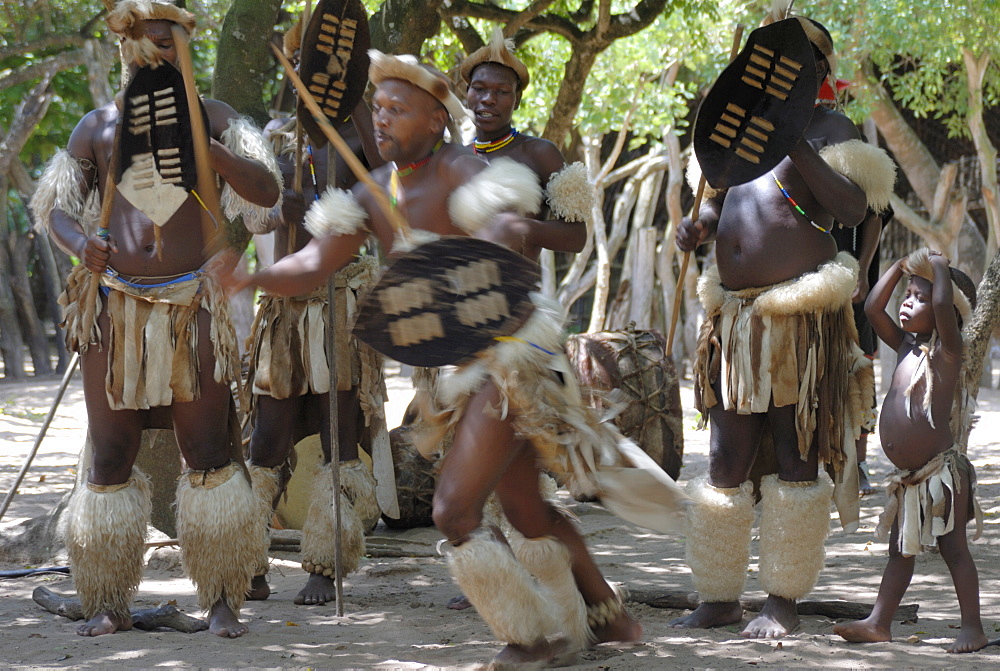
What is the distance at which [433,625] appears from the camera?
4062mm

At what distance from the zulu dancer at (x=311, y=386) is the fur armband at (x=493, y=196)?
1327 millimetres

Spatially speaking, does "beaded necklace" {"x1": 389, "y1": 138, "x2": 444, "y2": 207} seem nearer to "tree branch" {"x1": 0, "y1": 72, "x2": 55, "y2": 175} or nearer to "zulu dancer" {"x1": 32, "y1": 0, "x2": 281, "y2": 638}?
"zulu dancer" {"x1": 32, "y1": 0, "x2": 281, "y2": 638}

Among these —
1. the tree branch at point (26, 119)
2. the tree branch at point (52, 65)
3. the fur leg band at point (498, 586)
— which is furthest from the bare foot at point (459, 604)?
the tree branch at point (26, 119)

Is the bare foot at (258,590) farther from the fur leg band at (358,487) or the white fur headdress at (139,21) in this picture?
the white fur headdress at (139,21)

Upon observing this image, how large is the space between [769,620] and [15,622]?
9.21 ft

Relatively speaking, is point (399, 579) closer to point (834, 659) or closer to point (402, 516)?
point (402, 516)

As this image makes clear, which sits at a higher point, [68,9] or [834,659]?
[68,9]

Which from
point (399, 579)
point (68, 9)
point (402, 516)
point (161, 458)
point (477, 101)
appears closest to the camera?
point (477, 101)

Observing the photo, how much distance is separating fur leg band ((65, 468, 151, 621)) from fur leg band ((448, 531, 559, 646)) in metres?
1.37

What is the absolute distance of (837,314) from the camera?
12.9ft

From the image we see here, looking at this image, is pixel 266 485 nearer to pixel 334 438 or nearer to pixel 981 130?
pixel 334 438

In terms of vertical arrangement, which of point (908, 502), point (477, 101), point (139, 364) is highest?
point (477, 101)

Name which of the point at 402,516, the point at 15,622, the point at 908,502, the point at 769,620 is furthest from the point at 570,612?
the point at 402,516

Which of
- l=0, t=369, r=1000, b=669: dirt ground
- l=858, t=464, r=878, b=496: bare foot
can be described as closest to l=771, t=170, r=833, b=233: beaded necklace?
l=0, t=369, r=1000, b=669: dirt ground
